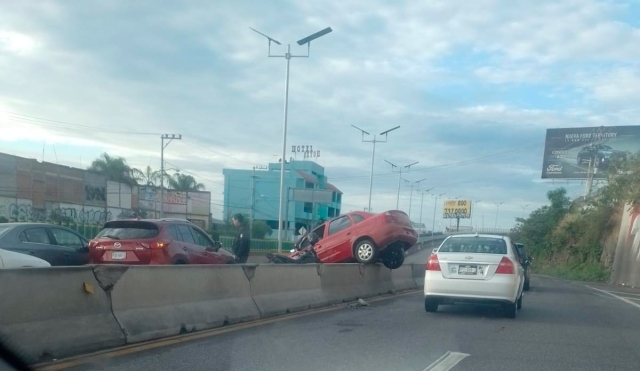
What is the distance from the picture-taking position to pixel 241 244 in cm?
1642

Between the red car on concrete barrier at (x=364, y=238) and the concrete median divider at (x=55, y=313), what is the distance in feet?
35.0

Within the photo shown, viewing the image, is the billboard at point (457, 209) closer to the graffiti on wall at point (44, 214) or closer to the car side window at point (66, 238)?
the graffiti on wall at point (44, 214)

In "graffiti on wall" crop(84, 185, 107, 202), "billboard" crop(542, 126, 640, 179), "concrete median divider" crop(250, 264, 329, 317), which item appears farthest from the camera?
"billboard" crop(542, 126, 640, 179)

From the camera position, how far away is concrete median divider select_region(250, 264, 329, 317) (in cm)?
1192

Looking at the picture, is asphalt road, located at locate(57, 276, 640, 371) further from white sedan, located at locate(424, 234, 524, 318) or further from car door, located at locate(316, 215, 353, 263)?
car door, located at locate(316, 215, 353, 263)

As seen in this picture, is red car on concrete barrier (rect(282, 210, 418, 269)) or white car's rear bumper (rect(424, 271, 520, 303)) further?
red car on concrete barrier (rect(282, 210, 418, 269))

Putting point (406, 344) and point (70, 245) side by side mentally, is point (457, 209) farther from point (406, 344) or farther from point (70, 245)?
point (406, 344)

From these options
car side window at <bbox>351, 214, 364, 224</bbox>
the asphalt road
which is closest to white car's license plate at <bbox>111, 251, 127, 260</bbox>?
the asphalt road

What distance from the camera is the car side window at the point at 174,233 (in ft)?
47.0

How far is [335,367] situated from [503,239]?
7.05 metres

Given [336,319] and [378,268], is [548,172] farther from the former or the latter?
[336,319]

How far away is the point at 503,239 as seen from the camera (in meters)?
13.8

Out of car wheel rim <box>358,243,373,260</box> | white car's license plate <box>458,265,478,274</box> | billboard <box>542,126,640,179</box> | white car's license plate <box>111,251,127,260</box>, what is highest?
billboard <box>542,126,640,179</box>

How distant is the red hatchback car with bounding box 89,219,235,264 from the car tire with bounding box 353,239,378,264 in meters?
5.23
